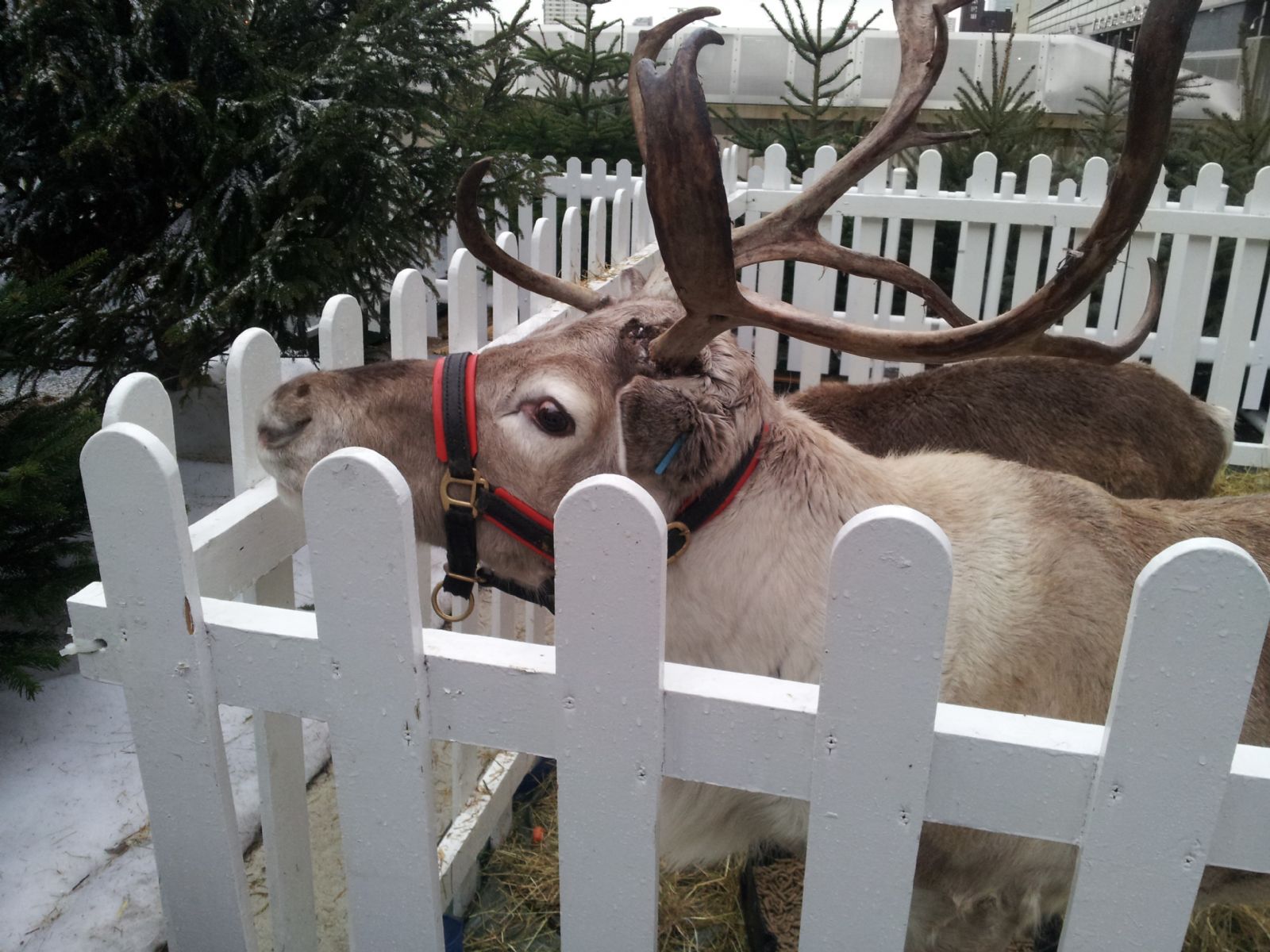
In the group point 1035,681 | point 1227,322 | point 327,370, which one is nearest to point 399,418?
point 327,370

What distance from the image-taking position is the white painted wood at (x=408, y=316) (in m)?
2.59

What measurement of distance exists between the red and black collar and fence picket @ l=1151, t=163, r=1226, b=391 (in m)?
5.44

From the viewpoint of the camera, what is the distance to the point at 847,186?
8.39 feet

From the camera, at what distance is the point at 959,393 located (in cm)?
400

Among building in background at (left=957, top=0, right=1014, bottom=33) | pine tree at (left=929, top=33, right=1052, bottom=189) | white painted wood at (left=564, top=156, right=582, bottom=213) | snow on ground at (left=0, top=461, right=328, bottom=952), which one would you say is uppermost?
building in background at (left=957, top=0, right=1014, bottom=33)

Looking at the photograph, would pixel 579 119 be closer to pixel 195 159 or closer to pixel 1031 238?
pixel 1031 238

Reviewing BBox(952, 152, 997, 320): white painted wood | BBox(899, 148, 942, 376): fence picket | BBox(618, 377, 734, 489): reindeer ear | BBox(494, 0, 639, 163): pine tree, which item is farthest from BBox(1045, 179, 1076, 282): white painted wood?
BBox(618, 377, 734, 489): reindeer ear

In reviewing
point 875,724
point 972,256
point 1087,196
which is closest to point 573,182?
point 972,256

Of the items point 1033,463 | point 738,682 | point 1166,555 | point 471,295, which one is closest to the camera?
point 1166,555

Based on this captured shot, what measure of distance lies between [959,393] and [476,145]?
2.78 metres

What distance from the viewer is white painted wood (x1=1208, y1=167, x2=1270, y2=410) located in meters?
6.25

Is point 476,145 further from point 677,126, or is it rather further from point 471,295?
point 677,126

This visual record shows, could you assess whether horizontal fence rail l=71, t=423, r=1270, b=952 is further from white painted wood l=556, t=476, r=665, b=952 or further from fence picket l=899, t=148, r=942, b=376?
fence picket l=899, t=148, r=942, b=376

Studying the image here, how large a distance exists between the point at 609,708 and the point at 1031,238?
6.02 meters
